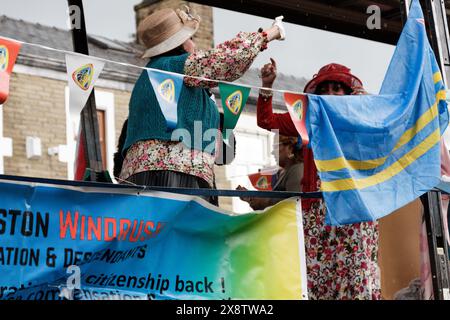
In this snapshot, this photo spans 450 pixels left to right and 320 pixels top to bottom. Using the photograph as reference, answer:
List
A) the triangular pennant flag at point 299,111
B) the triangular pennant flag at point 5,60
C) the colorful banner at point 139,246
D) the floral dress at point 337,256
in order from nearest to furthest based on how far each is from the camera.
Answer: the triangular pennant flag at point 5,60
the colorful banner at point 139,246
the triangular pennant flag at point 299,111
the floral dress at point 337,256

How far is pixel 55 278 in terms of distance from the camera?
4.92 metres

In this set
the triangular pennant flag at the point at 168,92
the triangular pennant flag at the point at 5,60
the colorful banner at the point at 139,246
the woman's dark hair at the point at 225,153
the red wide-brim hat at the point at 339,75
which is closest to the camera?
the triangular pennant flag at the point at 5,60

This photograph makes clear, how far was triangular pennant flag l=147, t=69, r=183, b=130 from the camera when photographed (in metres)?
5.22

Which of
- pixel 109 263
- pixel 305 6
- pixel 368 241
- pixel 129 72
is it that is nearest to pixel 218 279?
pixel 109 263

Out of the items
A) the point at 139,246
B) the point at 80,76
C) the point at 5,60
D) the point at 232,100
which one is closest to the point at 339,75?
the point at 232,100

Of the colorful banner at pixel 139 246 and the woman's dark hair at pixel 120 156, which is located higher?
the woman's dark hair at pixel 120 156

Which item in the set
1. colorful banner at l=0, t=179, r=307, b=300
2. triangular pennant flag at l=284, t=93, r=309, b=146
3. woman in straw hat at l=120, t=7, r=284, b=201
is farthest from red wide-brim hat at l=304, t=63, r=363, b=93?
colorful banner at l=0, t=179, r=307, b=300

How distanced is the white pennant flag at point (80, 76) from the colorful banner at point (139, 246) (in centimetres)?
42

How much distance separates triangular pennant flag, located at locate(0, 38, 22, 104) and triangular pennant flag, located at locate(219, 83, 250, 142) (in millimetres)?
1265

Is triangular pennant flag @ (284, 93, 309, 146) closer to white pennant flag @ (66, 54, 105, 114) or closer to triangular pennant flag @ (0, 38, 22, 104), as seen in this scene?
white pennant flag @ (66, 54, 105, 114)

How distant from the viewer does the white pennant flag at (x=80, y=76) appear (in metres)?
4.92

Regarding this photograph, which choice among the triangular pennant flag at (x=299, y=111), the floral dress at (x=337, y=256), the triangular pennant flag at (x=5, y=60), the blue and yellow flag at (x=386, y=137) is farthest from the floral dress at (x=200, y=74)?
the triangular pennant flag at (x=5, y=60)

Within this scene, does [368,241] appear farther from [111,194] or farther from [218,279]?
[111,194]

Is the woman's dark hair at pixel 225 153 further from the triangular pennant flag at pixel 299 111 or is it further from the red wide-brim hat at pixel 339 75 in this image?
the red wide-brim hat at pixel 339 75
